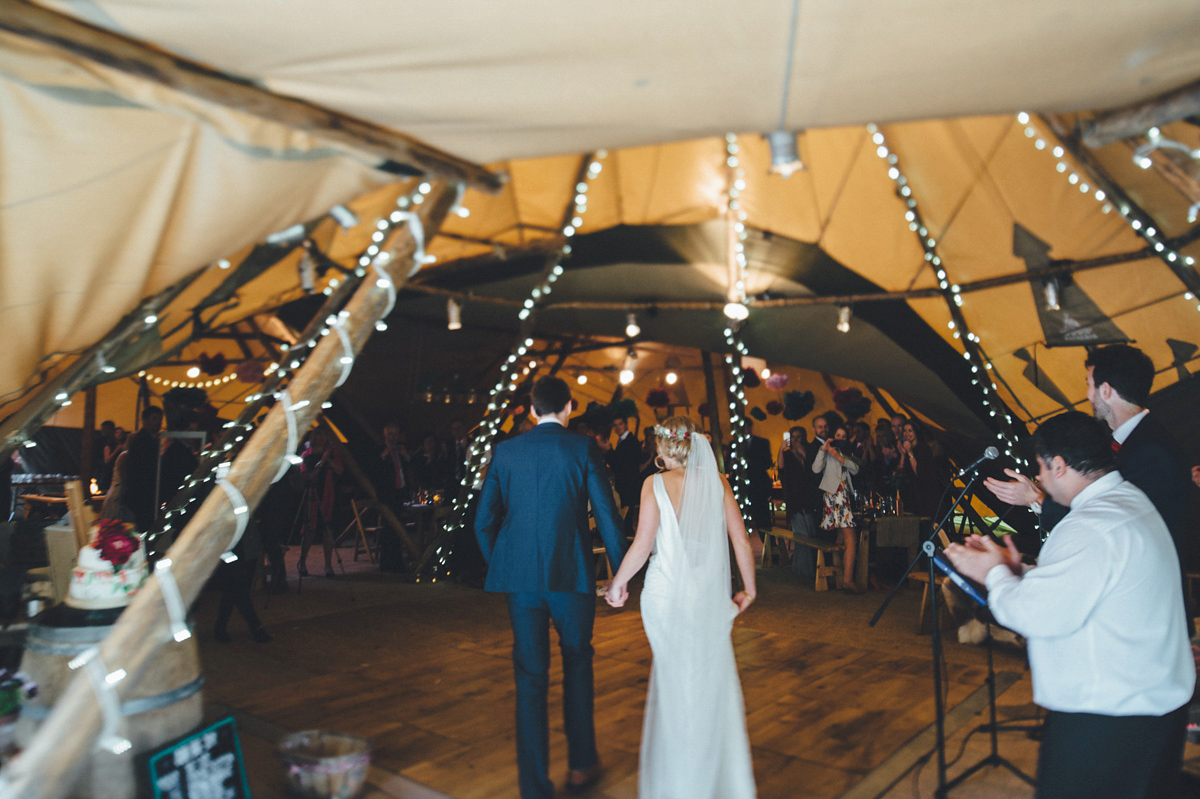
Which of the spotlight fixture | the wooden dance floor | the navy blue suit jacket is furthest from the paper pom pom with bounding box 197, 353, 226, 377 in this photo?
the navy blue suit jacket

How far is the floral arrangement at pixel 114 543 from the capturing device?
9.06 ft

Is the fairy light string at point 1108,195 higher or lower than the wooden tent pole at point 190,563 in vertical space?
higher

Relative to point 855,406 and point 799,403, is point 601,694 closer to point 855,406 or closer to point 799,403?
point 855,406

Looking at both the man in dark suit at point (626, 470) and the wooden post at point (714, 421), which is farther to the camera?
the wooden post at point (714, 421)

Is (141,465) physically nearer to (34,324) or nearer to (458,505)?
(458,505)

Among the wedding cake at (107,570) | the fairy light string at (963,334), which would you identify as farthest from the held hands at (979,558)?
the fairy light string at (963,334)

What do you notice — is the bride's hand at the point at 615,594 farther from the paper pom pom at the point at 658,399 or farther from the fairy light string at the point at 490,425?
the paper pom pom at the point at 658,399

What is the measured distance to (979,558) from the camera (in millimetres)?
2160

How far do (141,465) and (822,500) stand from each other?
253 inches

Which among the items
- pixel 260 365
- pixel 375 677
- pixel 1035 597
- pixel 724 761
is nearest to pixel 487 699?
pixel 375 677

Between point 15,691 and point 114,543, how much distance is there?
0.56 meters

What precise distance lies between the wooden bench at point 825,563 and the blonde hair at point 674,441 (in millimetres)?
4498

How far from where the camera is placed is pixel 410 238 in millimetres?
3176

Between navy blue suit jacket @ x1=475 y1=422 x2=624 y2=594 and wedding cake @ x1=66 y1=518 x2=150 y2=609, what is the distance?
4.22 feet
